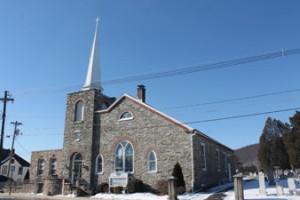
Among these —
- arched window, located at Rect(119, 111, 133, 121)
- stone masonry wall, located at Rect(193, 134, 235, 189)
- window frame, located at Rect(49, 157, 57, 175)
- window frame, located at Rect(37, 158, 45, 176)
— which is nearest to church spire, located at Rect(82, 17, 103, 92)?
arched window, located at Rect(119, 111, 133, 121)

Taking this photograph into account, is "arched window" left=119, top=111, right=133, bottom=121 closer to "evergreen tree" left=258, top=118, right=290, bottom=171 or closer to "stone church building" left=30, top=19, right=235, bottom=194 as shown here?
"stone church building" left=30, top=19, right=235, bottom=194

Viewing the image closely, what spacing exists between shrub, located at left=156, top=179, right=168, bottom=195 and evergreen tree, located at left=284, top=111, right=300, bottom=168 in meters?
10.9

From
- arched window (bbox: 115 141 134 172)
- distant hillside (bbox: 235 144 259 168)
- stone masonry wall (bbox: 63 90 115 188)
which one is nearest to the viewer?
arched window (bbox: 115 141 134 172)

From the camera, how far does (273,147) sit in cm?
2978

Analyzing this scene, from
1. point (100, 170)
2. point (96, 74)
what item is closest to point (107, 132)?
point (100, 170)

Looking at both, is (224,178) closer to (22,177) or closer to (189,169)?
(189,169)

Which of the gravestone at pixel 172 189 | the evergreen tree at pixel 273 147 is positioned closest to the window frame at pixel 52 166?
the gravestone at pixel 172 189

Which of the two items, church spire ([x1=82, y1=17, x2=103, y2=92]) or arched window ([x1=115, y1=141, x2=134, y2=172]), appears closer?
arched window ([x1=115, y1=141, x2=134, y2=172])

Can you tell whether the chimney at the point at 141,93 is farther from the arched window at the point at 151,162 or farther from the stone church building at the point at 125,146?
the arched window at the point at 151,162

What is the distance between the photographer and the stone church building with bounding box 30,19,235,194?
24.2 metres

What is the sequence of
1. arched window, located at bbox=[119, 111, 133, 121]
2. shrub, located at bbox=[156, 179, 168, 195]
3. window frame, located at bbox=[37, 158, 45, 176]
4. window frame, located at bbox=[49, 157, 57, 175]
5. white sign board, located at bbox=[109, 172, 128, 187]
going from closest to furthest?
shrub, located at bbox=[156, 179, 168, 195]
white sign board, located at bbox=[109, 172, 128, 187]
arched window, located at bbox=[119, 111, 133, 121]
window frame, located at bbox=[49, 157, 57, 175]
window frame, located at bbox=[37, 158, 45, 176]

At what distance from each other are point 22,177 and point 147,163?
121ft

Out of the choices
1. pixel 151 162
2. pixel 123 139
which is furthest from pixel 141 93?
pixel 151 162

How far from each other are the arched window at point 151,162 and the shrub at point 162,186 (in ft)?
4.30
